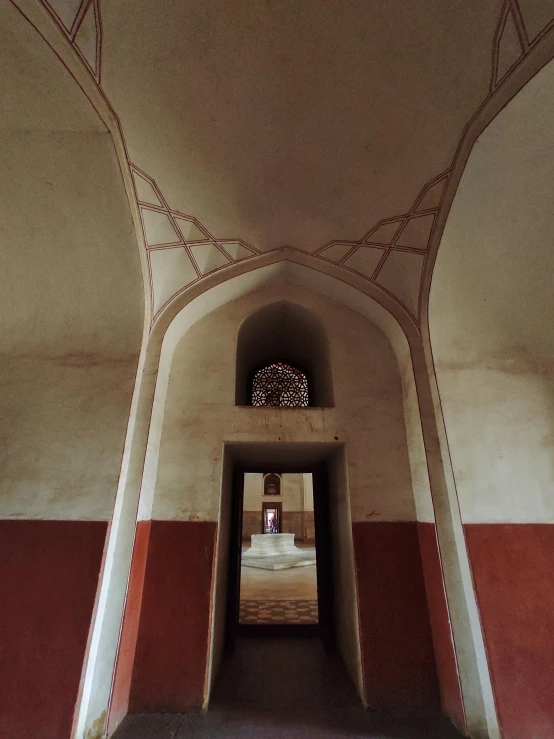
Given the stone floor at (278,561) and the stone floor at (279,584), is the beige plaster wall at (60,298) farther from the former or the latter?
the stone floor at (278,561)

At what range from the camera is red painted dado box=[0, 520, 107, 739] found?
2.37 metres

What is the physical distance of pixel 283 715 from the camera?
283 cm

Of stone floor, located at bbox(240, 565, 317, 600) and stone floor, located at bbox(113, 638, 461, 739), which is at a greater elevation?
stone floor, located at bbox(240, 565, 317, 600)

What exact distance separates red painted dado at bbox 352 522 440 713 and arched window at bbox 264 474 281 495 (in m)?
12.8

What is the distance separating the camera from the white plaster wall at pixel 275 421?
11.0 feet

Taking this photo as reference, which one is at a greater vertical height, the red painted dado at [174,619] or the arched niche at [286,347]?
the arched niche at [286,347]

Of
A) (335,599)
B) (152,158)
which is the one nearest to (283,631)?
(335,599)

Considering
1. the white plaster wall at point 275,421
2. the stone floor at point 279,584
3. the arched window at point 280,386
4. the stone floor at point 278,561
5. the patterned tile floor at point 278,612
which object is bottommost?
the patterned tile floor at point 278,612

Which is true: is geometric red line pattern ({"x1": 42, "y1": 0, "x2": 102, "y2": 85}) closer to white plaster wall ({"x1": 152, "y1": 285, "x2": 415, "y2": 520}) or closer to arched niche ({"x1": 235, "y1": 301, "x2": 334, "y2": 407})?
white plaster wall ({"x1": 152, "y1": 285, "x2": 415, "y2": 520})

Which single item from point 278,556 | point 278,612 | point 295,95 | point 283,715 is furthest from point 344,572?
point 278,556

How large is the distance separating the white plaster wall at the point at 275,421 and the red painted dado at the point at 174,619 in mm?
224

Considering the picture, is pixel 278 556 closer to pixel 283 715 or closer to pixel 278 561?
pixel 278 561

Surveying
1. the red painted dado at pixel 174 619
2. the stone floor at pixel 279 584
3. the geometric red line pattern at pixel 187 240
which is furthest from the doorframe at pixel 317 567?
the geometric red line pattern at pixel 187 240

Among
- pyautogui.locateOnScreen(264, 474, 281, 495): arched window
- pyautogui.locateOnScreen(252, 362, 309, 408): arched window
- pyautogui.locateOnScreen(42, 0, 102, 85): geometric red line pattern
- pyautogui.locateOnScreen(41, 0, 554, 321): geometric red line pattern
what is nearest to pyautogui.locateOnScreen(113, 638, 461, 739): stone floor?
pyautogui.locateOnScreen(252, 362, 309, 408): arched window
